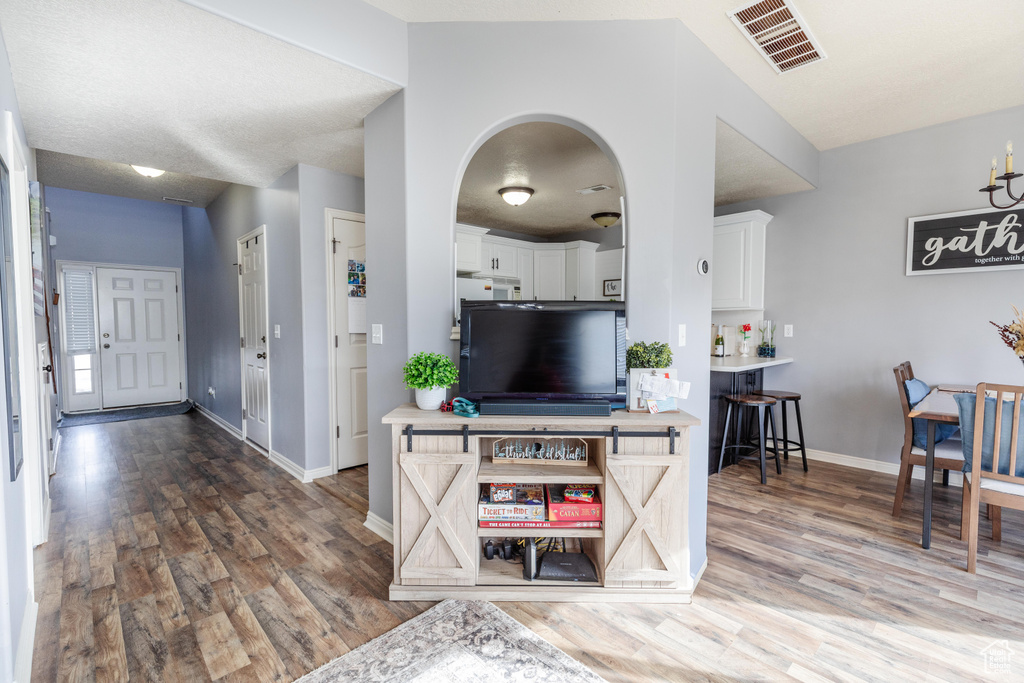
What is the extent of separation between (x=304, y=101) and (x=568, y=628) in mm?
2852

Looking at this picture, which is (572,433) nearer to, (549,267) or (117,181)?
(549,267)

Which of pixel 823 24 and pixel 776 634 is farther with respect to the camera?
pixel 823 24

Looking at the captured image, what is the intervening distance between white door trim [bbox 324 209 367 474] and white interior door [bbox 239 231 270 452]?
79cm

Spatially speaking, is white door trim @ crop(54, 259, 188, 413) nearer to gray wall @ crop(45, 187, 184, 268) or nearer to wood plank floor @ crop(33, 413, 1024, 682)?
gray wall @ crop(45, 187, 184, 268)

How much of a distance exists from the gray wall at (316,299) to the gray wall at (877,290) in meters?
3.80

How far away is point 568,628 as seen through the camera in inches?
72.5

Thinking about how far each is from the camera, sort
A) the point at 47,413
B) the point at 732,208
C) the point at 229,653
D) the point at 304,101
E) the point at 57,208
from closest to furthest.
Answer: the point at 229,653 → the point at 304,101 → the point at 47,413 → the point at 732,208 → the point at 57,208

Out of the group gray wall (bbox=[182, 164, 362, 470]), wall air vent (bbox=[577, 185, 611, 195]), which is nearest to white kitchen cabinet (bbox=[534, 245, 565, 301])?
wall air vent (bbox=[577, 185, 611, 195])

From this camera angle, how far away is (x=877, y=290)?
147 inches

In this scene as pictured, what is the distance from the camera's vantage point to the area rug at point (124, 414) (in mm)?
5379

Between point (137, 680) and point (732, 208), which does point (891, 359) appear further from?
point (137, 680)

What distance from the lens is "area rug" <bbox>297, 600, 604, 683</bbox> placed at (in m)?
1.58

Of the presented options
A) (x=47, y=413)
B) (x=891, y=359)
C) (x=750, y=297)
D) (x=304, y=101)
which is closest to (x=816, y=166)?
(x=750, y=297)

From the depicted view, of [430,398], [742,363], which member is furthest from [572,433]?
[742,363]
